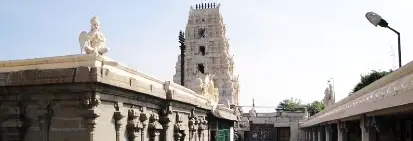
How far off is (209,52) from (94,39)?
4683cm

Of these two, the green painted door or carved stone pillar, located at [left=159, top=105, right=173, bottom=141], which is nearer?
carved stone pillar, located at [left=159, top=105, right=173, bottom=141]

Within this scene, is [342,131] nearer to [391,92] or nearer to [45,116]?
[391,92]

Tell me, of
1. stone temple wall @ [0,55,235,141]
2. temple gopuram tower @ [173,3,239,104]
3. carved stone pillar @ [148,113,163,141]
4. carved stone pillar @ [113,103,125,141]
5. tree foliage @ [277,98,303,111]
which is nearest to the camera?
stone temple wall @ [0,55,235,141]

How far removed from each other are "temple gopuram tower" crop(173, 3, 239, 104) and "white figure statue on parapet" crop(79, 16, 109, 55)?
4503 cm

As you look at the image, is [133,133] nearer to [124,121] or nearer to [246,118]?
[124,121]

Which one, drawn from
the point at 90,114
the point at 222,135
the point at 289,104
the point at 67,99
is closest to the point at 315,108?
the point at 289,104

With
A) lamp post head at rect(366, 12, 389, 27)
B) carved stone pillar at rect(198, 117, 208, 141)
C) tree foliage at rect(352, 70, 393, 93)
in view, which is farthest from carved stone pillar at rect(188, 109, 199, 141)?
tree foliage at rect(352, 70, 393, 93)

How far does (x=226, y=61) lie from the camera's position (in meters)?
55.3

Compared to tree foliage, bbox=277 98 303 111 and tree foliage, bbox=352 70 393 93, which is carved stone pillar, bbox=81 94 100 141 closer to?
tree foliage, bbox=352 70 393 93

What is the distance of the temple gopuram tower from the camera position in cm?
5519

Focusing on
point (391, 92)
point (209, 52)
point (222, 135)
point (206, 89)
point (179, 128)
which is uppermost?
point (209, 52)

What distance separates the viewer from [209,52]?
184ft

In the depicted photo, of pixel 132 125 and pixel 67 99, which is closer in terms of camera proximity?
pixel 67 99

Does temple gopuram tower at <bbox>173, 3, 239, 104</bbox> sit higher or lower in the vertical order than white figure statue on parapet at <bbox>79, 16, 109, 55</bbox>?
higher
